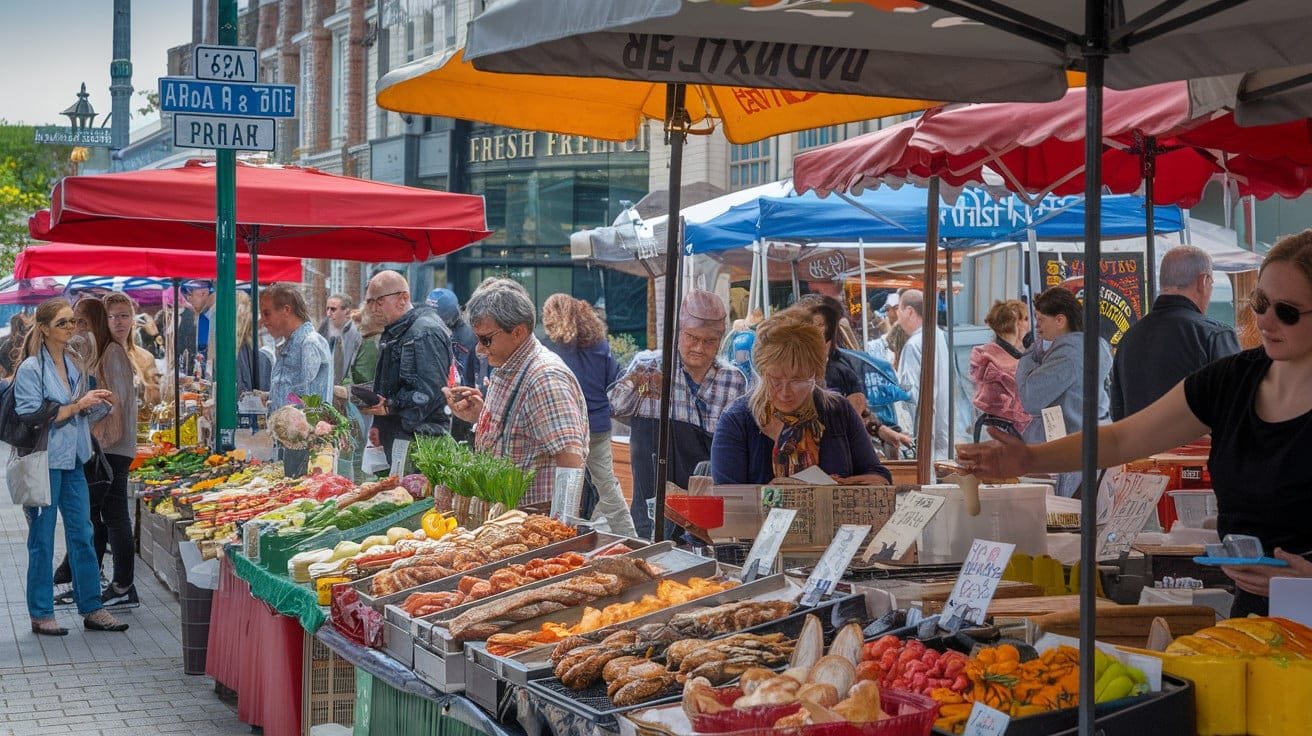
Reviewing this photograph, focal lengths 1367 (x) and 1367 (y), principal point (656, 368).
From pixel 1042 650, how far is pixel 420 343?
6.75m

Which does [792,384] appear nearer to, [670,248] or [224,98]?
[670,248]

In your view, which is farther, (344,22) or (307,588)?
(344,22)

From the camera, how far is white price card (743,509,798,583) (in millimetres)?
3938

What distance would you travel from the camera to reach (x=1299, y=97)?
420 cm

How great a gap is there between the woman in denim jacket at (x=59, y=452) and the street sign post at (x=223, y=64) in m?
1.73

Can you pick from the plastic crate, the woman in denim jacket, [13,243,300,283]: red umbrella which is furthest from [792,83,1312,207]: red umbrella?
[13,243,300,283]: red umbrella

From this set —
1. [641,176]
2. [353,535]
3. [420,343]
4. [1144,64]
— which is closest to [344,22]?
[641,176]

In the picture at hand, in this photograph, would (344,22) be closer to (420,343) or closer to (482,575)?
(420,343)

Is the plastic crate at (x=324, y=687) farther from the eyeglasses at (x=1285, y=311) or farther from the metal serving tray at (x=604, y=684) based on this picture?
the eyeglasses at (x=1285, y=311)

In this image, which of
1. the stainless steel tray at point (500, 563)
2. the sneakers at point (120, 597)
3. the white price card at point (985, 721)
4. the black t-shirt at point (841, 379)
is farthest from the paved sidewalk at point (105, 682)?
the white price card at point (985, 721)

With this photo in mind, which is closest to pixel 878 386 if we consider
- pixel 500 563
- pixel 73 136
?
pixel 500 563

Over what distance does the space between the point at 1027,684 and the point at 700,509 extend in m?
2.00

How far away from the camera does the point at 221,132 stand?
831cm

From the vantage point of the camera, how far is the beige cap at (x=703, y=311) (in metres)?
7.20
